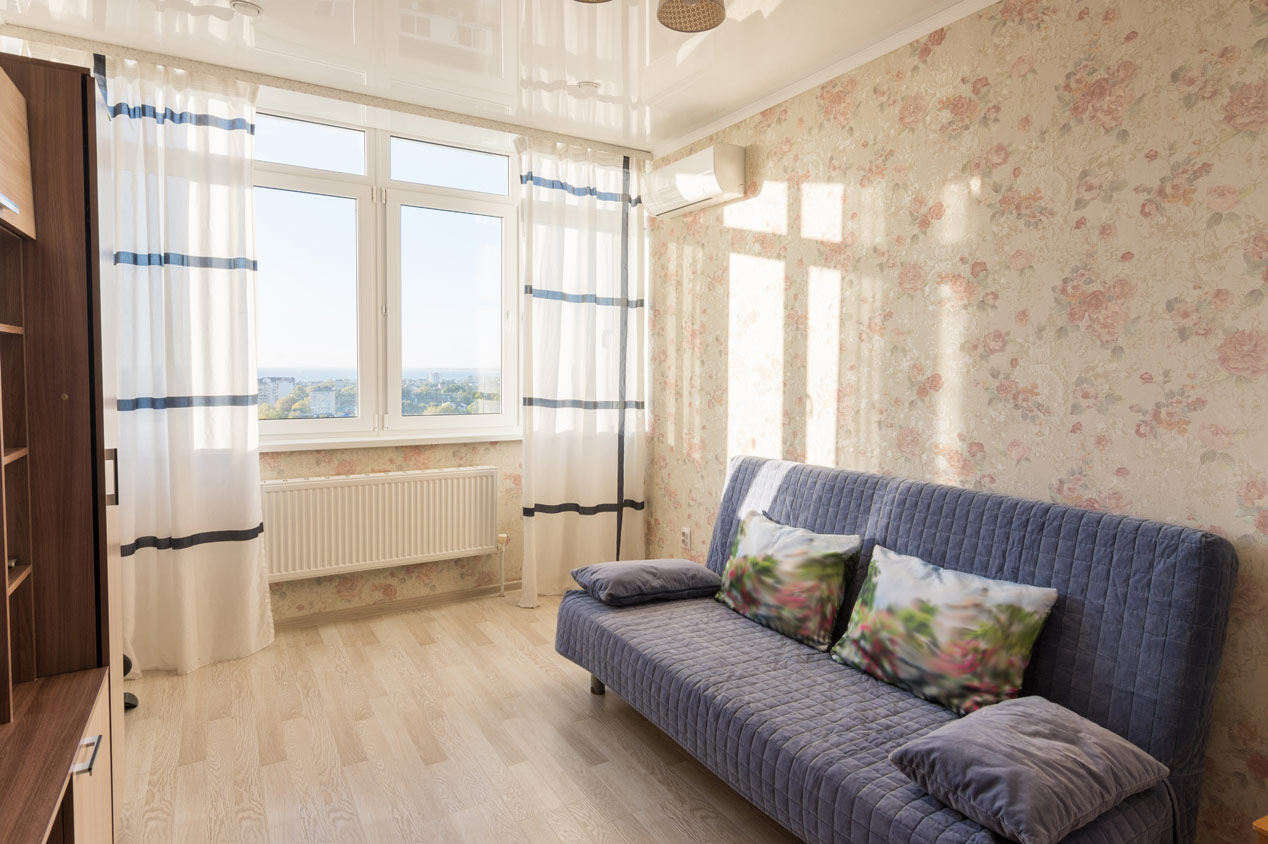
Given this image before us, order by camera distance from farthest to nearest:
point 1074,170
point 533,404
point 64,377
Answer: point 533,404
point 1074,170
point 64,377

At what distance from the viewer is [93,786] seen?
1.61 m

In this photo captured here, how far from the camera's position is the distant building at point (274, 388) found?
138 inches

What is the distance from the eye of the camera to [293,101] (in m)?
3.33

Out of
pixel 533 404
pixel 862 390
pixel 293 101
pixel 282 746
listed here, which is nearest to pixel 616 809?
pixel 282 746

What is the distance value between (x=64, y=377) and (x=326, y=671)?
1.76 meters

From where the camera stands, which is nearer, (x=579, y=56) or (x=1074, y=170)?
(x=1074, y=170)

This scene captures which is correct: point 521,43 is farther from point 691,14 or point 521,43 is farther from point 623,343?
point 623,343

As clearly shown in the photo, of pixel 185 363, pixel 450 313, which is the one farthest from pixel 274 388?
pixel 450 313

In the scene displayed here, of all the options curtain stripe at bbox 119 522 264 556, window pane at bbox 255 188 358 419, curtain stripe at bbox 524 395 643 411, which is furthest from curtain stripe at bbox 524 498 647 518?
curtain stripe at bbox 119 522 264 556

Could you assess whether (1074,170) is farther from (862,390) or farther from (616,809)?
(616,809)

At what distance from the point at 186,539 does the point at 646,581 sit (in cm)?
190

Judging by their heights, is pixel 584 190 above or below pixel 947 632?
above

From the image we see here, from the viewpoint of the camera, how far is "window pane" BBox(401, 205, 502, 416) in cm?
385

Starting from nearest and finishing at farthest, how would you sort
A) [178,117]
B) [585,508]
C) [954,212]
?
[954,212] < [178,117] < [585,508]
